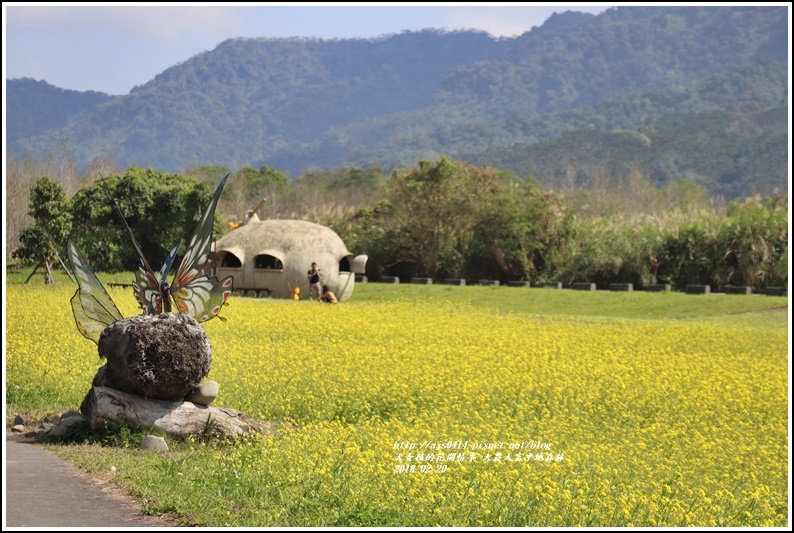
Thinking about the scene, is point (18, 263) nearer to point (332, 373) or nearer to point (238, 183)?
point (332, 373)

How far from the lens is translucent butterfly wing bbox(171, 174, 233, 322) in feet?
36.6

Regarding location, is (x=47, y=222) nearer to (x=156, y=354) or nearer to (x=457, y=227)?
(x=457, y=227)

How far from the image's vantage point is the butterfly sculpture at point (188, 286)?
11156mm

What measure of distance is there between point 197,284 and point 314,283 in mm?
16354

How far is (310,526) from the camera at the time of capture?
23.6 ft

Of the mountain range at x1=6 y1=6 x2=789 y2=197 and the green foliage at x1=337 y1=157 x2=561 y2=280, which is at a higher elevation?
the mountain range at x1=6 y1=6 x2=789 y2=197

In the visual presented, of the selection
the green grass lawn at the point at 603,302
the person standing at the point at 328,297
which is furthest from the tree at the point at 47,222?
the green grass lawn at the point at 603,302

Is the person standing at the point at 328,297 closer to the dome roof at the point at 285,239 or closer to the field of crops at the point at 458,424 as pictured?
the dome roof at the point at 285,239

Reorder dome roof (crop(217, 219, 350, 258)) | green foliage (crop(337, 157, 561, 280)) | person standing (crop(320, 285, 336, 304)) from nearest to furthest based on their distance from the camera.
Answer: person standing (crop(320, 285, 336, 304)) → dome roof (crop(217, 219, 350, 258)) → green foliage (crop(337, 157, 561, 280))

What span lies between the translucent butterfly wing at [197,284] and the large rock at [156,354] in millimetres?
774

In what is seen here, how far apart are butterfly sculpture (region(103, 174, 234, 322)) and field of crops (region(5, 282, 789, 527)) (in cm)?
138

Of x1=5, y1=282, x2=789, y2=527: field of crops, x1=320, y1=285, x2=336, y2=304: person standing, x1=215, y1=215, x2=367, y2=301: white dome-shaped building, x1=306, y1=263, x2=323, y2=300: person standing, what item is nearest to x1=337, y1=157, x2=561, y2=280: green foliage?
x1=215, y1=215, x2=367, y2=301: white dome-shaped building

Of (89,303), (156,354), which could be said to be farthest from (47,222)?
(156,354)

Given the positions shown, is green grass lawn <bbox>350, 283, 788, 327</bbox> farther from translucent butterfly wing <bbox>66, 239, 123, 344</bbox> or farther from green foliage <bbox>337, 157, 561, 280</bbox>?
translucent butterfly wing <bbox>66, 239, 123, 344</bbox>
